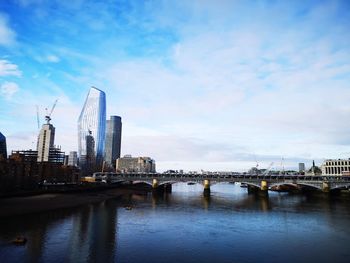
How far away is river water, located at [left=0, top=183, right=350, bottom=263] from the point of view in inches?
1634

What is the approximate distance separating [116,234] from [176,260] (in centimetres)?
1786

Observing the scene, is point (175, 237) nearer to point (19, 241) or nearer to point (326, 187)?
point (19, 241)

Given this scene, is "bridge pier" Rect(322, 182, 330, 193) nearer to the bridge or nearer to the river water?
the bridge

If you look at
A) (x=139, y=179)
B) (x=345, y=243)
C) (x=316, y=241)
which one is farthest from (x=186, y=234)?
(x=139, y=179)

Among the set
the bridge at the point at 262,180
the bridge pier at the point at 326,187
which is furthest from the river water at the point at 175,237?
the bridge at the point at 262,180

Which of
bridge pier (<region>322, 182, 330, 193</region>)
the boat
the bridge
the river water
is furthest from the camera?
the bridge

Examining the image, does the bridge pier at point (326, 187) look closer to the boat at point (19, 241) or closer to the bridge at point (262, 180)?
the bridge at point (262, 180)

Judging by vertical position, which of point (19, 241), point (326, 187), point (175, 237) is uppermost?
point (326, 187)

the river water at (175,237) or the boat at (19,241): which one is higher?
the boat at (19,241)

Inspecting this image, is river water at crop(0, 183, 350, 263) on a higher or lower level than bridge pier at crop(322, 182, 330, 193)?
lower

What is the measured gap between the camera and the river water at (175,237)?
41.5m

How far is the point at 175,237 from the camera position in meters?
53.6

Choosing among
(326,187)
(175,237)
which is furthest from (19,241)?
(326,187)

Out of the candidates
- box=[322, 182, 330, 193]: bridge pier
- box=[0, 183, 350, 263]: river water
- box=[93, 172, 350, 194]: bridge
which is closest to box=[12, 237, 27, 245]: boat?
box=[0, 183, 350, 263]: river water
